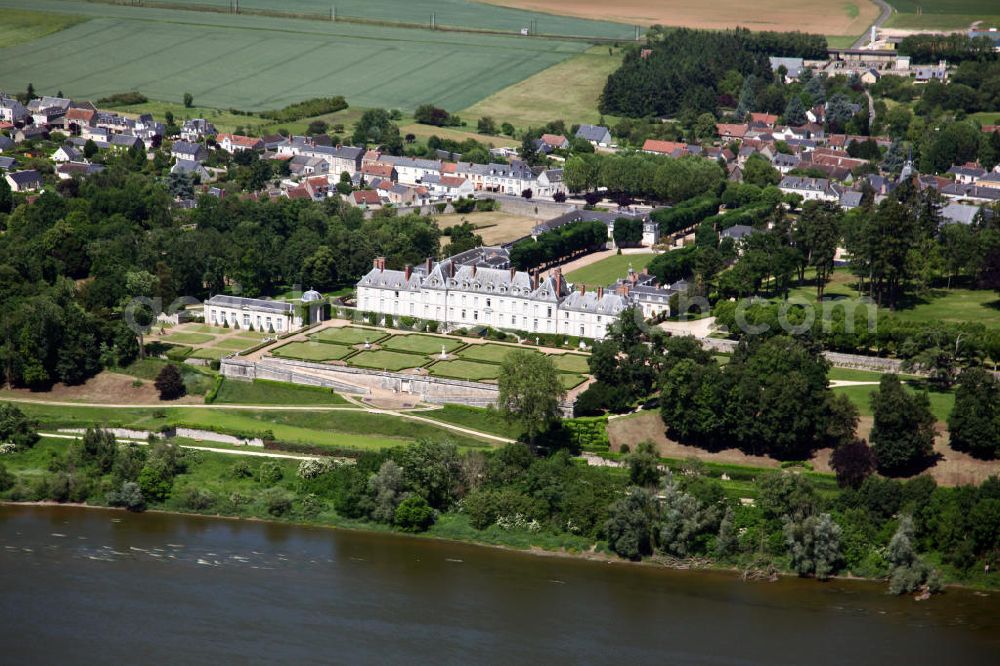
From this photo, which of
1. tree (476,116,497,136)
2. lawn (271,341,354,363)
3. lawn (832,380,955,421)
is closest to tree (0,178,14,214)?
lawn (271,341,354,363)

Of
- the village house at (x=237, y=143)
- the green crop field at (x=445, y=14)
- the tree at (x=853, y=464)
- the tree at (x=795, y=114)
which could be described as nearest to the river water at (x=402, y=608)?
the tree at (x=853, y=464)

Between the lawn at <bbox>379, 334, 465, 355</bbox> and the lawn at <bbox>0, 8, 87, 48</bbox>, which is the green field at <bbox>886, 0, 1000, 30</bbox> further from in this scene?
the lawn at <bbox>379, 334, 465, 355</bbox>

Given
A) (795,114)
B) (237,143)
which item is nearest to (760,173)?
(795,114)

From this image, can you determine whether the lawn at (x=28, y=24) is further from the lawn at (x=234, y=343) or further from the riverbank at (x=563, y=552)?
the riverbank at (x=563, y=552)

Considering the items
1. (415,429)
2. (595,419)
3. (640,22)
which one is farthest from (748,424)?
(640,22)

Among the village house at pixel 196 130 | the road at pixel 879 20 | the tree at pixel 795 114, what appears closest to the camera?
the village house at pixel 196 130

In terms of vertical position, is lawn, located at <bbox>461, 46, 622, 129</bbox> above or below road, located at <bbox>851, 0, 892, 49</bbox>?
below

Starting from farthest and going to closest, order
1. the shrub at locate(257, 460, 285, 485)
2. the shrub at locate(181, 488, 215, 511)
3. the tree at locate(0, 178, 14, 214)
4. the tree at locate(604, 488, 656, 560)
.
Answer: the tree at locate(0, 178, 14, 214)
the shrub at locate(257, 460, 285, 485)
the shrub at locate(181, 488, 215, 511)
the tree at locate(604, 488, 656, 560)
